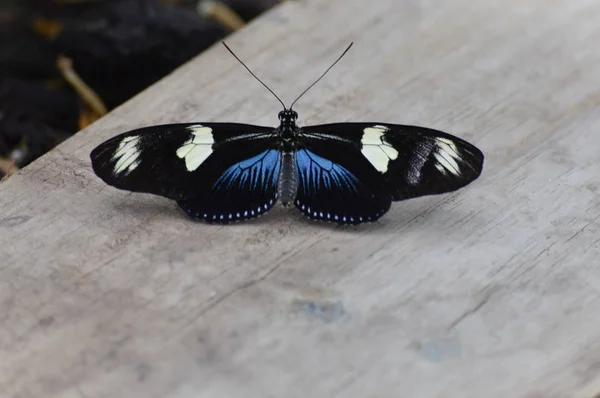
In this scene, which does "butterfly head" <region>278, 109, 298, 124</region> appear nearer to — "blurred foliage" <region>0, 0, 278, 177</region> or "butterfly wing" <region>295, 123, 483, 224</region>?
"butterfly wing" <region>295, 123, 483, 224</region>

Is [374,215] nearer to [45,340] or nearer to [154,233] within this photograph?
[154,233]

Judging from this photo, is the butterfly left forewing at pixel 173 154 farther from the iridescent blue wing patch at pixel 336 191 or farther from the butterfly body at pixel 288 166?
the iridescent blue wing patch at pixel 336 191

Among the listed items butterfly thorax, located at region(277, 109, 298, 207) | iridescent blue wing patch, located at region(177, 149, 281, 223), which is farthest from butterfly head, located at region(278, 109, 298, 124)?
iridescent blue wing patch, located at region(177, 149, 281, 223)

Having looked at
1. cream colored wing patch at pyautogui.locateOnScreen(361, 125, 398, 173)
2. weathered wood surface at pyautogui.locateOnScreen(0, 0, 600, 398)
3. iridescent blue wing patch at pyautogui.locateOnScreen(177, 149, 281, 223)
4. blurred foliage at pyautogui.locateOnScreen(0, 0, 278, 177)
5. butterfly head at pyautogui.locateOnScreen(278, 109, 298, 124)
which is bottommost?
blurred foliage at pyautogui.locateOnScreen(0, 0, 278, 177)

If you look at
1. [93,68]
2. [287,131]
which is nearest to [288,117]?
[287,131]

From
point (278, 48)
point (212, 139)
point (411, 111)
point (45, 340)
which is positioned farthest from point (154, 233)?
point (278, 48)

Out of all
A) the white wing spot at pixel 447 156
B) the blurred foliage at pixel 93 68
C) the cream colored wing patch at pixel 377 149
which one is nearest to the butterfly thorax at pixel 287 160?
the cream colored wing patch at pixel 377 149
